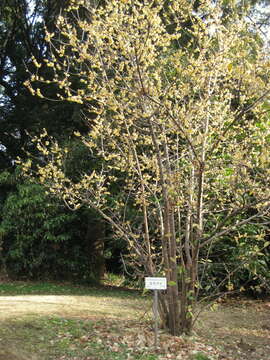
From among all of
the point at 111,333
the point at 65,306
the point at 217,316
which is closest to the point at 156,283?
the point at 111,333

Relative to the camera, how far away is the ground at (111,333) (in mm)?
4012

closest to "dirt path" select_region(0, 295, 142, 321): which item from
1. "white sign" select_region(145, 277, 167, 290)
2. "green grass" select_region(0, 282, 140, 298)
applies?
"green grass" select_region(0, 282, 140, 298)

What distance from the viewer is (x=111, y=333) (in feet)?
15.1

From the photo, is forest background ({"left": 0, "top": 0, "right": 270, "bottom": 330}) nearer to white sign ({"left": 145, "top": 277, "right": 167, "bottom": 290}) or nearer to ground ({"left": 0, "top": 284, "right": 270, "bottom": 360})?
ground ({"left": 0, "top": 284, "right": 270, "bottom": 360})

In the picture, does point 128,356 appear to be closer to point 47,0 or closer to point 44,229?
point 44,229

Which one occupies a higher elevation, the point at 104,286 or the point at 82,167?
the point at 82,167

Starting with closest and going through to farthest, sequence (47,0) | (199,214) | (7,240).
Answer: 1. (199,214)
2. (7,240)
3. (47,0)

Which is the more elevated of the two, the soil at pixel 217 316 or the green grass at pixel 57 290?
the green grass at pixel 57 290

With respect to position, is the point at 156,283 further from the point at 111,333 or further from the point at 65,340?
the point at 65,340

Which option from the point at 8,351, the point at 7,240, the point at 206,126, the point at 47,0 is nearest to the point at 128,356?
the point at 8,351

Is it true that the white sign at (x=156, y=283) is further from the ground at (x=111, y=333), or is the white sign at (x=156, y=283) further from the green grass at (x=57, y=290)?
the green grass at (x=57, y=290)

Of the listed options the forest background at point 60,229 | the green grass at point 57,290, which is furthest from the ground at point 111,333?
the forest background at point 60,229

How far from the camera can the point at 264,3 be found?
10.1m

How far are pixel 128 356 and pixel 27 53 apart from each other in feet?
39.3
